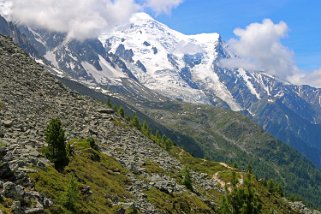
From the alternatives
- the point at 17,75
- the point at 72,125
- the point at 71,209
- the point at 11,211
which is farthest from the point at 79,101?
the point at 11,211

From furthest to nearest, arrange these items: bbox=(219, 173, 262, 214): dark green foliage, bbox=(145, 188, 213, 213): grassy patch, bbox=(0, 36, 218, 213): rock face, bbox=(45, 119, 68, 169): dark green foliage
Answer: bbox=(145, 188, 213, 213): grassy patch, bbox=(219, 173, 262, 214): dark green foliage, bbox=(45, 119, 68, 169): dark green foliage, bbox=(0, 36, 218, 213): rock face

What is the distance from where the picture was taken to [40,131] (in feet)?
270

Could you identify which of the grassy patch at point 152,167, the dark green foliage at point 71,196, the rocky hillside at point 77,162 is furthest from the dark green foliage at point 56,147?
the grassy patch at point 152,167

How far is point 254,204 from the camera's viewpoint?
7156cm

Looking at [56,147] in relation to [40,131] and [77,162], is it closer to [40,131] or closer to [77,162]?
[77,162]

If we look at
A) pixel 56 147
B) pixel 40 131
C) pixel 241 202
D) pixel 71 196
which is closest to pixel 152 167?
pixel 40 131

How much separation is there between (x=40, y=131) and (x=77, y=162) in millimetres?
11980

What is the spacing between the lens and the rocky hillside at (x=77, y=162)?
46375 mm

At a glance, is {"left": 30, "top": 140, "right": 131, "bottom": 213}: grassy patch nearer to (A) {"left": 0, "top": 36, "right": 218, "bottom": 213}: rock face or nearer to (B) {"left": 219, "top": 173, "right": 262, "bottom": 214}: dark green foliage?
(A) {"left": 0, "top": 36, "right": 218, "bottom": 213}: rock face

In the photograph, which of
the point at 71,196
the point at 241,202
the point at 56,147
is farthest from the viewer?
the point at 241,202

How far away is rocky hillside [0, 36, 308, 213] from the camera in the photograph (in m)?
46.4

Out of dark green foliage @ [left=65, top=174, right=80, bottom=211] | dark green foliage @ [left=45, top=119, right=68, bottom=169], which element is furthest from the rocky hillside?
dark green foliage @ [left=45, top=119, right=68, bottom=169]

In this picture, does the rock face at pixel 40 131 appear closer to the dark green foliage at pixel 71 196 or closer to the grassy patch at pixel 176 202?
the grassy patch at pixel 176 202

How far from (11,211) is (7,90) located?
7346 cm
